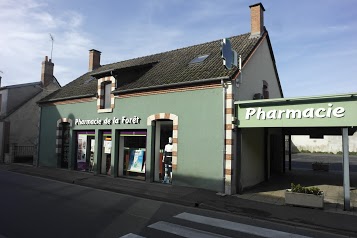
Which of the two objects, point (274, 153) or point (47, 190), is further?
point (274, 153)

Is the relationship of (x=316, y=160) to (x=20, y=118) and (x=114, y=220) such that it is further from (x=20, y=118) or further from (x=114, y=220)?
(x=20, y=118)

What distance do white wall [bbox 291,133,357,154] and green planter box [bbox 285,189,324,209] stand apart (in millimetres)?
34189

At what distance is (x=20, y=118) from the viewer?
22.0 meters

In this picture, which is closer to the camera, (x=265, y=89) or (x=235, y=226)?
(x=235, y=226)

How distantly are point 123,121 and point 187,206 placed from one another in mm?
6211

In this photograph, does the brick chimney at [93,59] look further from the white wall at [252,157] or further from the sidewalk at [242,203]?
the white wall at [252,157]

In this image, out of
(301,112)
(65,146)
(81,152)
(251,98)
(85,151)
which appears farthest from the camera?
(65,146)

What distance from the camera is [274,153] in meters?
17.5

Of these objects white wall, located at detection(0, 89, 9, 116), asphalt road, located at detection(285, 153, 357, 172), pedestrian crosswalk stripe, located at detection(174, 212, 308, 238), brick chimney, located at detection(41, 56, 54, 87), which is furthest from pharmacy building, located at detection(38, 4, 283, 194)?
brick chimney, located at detection(41, 56, 54, 87)

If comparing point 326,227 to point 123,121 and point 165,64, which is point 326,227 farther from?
point 165,64

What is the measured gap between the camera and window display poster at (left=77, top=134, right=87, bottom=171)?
51.8ft

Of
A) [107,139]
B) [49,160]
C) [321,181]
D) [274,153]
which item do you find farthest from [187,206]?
[49,160]

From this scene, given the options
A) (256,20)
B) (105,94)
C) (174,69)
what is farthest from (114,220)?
(256,20)

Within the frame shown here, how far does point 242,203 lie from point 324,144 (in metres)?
35.5
